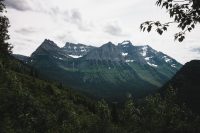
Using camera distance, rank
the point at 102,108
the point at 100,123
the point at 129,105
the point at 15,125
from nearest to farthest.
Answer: the point at 15,125
the point at 100,123
the point at 129,105
the point at 102,108

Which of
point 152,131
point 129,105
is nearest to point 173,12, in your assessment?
point 152,131

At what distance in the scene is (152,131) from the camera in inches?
2072

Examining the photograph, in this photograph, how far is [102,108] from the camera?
163625 millimetres

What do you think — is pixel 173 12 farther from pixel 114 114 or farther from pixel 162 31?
pixel 114 114

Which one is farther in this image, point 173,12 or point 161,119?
point 161,119

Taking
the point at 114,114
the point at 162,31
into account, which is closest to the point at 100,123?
the point at 162,31

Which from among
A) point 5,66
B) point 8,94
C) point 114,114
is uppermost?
point 5,66

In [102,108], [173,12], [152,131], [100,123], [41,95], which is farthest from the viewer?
[41,95]

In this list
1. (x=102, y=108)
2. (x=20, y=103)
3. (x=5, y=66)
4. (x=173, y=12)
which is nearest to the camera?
(x=173, y=12)

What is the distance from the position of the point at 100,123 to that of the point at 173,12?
7520cm

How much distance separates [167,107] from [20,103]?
24873 millimetres

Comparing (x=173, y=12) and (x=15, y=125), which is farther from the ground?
(x=173, y=12)

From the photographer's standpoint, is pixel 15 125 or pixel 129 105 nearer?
pixel 15 125

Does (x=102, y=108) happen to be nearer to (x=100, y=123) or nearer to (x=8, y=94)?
(x=100, y=123)
